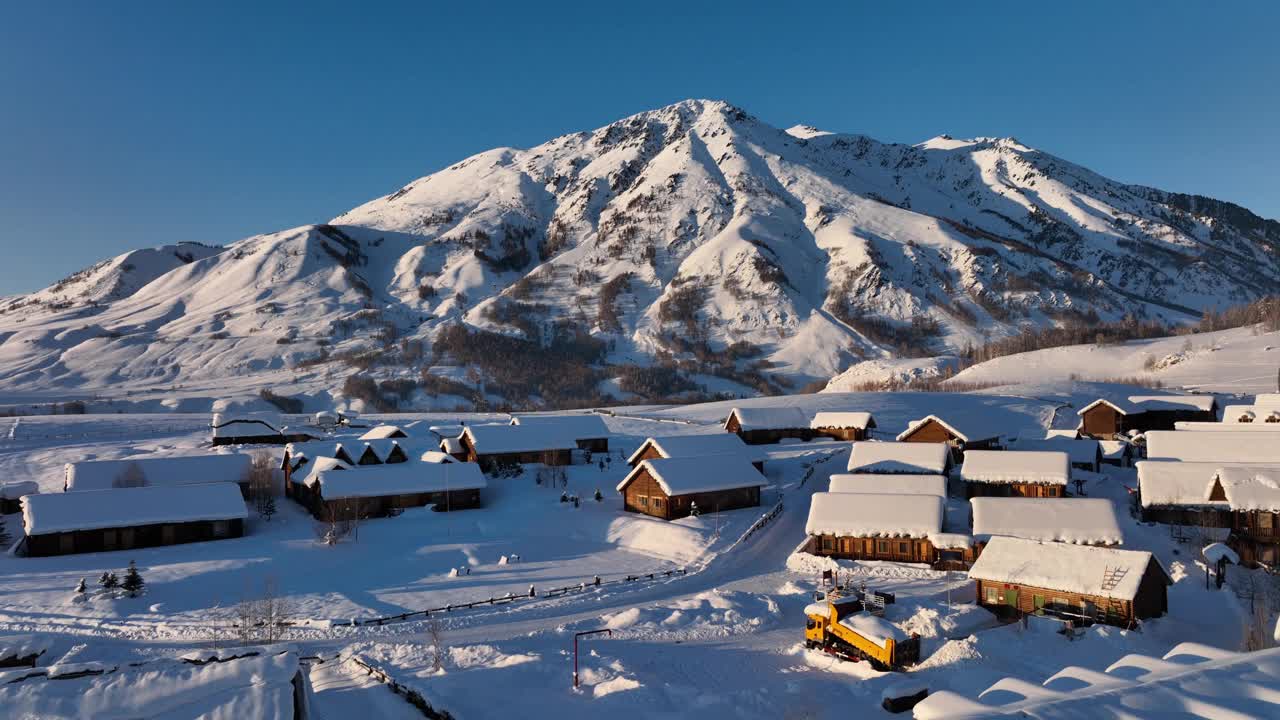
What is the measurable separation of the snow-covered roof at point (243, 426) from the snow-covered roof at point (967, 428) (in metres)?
59.9

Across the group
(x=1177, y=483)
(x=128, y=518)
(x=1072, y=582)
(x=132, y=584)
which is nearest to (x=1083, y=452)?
(x=1177, y=483)

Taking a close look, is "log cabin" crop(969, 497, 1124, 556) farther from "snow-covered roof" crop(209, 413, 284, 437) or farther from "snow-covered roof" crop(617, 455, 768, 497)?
"snow-covered roof" crop(209, 413, 284, 437)

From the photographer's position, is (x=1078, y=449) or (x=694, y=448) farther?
(x=694, y=448)

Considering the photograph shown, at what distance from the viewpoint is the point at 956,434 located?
2574 inches

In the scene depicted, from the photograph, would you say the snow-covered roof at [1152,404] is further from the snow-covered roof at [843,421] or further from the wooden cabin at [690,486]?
the wooden cabin at [690,486]

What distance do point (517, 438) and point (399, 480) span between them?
14689mm

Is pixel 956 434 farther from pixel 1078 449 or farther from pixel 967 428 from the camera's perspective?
pixel 1078 449

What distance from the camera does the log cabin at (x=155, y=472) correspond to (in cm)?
5631

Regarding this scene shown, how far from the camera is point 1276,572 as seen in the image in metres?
37.4

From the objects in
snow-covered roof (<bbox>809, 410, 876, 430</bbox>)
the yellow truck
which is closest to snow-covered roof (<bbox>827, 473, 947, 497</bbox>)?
the yellow truck

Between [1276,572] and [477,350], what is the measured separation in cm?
16290

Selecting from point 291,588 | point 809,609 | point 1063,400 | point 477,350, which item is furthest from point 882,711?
point 477,350

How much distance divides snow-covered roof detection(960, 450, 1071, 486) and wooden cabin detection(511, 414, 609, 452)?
32.3 meters

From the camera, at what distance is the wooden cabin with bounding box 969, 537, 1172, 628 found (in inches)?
1196
